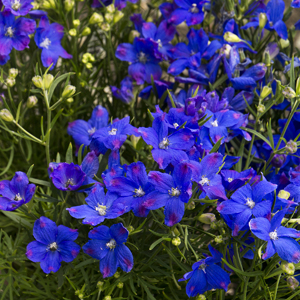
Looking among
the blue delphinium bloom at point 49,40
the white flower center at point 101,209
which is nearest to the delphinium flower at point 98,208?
the white flower center at point 101,209

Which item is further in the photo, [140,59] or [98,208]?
[140,59]

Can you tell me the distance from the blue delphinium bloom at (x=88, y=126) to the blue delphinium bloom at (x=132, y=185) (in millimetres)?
247

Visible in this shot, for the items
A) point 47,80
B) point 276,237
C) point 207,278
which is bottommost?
point 207,278

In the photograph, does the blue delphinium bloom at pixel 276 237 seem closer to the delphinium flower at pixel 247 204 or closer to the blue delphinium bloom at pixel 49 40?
the delphinium flower at pixel 247 204

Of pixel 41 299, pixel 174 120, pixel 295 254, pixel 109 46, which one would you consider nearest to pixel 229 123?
pixel 174 120

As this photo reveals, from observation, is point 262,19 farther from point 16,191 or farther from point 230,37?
point 16,191

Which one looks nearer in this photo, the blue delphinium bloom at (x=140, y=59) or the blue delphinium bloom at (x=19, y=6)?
the blue delphinium bloom at (x=19, y=6)

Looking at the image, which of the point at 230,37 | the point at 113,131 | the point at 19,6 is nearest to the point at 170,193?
the point at 113,131

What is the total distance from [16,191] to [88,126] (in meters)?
0.26

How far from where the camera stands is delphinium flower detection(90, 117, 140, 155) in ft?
2.09

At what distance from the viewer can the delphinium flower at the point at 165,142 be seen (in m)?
0.57

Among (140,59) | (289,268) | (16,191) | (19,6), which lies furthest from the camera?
(140,59)

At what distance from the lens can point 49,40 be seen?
867mm

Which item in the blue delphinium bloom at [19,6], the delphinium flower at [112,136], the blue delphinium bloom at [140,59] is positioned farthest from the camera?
the blue delphinium bloom at [140,59]
